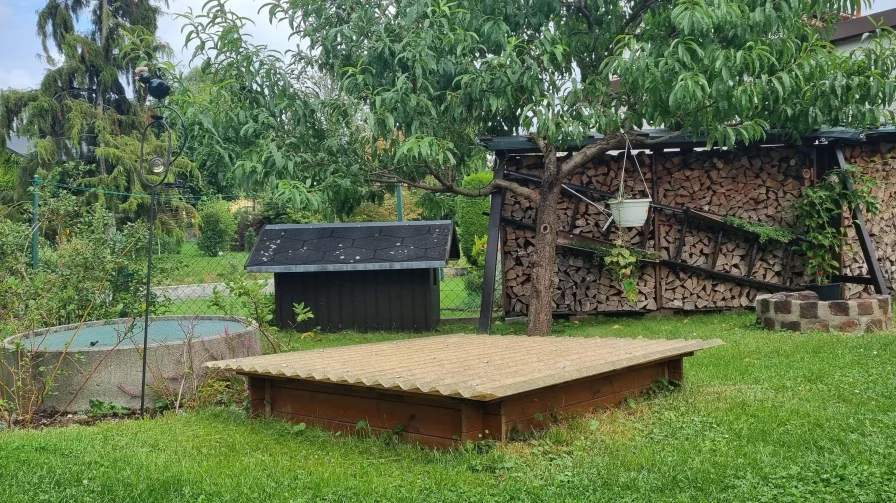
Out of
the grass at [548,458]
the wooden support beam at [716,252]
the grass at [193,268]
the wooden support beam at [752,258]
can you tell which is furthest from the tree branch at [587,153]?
the grass at [548,458]

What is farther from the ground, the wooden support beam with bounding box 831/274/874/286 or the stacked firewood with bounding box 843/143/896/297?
the stacked firewood with bounding box 843/143/896/297

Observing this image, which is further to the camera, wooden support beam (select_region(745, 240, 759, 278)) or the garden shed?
wooden support beam (select_region(745, 240, 759, 278))

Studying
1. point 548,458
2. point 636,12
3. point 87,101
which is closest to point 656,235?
point 636,12

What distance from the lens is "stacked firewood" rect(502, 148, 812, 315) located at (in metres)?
10.1

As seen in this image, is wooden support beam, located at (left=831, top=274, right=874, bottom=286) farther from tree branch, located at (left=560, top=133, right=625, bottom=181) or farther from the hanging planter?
tree branch, located at (left=560, top=133, right=625, bottom=181)

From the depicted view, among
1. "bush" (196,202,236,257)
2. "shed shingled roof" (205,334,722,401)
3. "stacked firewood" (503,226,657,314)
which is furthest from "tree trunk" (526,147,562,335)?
"bush" (196,202,236,257)

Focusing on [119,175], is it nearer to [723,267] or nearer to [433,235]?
[433,235]

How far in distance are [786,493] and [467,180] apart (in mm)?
13947

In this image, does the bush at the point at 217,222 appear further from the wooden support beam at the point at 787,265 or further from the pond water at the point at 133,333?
the wooden support beam at the point at 787,265

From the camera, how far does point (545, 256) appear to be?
847 centimetres

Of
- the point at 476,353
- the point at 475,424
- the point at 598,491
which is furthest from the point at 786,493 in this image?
the point at 476,353

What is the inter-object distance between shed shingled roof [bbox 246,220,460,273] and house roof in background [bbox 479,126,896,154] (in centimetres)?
132

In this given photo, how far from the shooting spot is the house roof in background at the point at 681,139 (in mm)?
8984

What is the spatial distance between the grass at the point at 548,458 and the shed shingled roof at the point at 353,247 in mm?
4145
